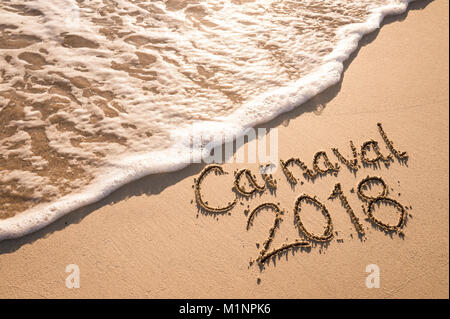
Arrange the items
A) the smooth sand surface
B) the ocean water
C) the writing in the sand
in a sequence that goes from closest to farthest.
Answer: the smooth sand surface, the writing in the sand, the ocean water

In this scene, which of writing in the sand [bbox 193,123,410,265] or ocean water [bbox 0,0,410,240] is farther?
ocean water [bbox 0,0,410,240]

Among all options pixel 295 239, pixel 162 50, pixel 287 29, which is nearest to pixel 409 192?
pixel 295 239

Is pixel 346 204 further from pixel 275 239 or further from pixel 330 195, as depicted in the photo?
pixel 275 239

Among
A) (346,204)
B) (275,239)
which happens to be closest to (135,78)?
(275,239)

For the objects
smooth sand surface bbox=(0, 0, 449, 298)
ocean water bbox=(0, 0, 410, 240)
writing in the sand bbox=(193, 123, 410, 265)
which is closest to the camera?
smooth sand surface bbox=(0, 0, 449, 298)

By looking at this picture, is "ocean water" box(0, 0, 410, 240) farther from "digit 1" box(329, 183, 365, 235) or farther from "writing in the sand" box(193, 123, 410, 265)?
"digit 1" box(329, 183, 365, 235)

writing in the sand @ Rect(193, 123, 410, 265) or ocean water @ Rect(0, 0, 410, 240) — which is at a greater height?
ocean water @ Rect(0, 0, 410, 240)

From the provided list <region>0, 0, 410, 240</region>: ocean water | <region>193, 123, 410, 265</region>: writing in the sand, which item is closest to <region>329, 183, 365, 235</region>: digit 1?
<region>193, 123, 410, 265</region>: writing in the sand
